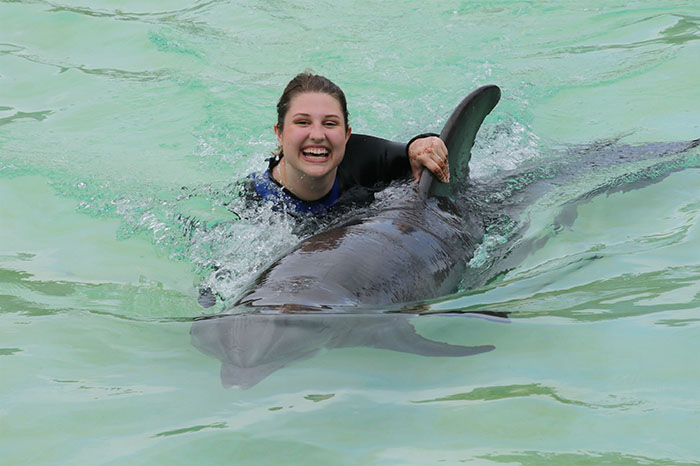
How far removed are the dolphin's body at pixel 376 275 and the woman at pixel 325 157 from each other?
288 mm

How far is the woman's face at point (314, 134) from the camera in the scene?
14.4ft

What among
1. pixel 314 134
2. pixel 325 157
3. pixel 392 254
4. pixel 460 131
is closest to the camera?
pixel 392 254

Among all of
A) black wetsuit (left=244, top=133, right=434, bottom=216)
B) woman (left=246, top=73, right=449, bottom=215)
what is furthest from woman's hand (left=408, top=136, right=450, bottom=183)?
black wetsuit (left=244, top=133, right=434, bottom=216)

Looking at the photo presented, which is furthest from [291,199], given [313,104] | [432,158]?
[432,158]

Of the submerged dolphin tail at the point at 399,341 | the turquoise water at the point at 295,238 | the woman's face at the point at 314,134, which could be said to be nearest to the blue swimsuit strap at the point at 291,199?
the turquoise water at the point at 295,238

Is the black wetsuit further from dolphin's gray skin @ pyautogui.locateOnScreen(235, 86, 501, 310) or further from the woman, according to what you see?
dolphin's gray skin @ pyautogui.locateOnScreen(235, 86, 501, 310)

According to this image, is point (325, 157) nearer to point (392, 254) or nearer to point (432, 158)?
point (432, 158)

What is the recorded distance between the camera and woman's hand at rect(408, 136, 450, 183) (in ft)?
14.6

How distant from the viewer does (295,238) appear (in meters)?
4.45

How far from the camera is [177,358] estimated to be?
299cm

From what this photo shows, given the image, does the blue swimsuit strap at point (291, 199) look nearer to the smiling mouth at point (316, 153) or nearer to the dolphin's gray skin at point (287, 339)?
the smiling mouth at point (316, 153)

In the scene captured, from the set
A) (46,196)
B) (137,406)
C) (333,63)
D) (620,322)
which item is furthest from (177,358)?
(333,63)

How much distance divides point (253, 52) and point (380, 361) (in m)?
7.04

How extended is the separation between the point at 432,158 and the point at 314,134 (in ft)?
2.18
